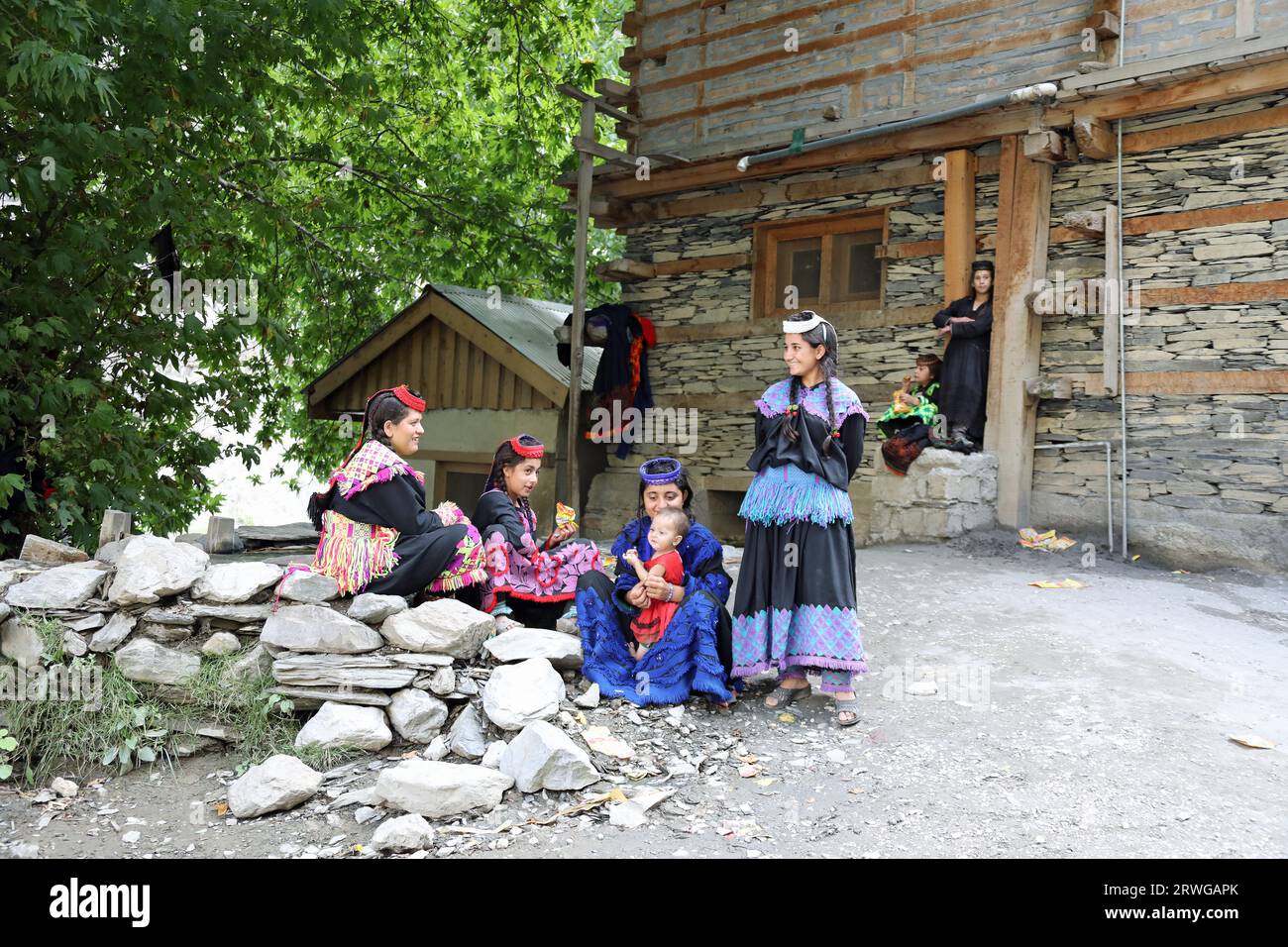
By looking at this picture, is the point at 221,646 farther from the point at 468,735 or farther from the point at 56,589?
the point at 468,735

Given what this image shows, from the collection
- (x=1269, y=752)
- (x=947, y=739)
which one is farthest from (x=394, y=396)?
(x=1269, y=752)

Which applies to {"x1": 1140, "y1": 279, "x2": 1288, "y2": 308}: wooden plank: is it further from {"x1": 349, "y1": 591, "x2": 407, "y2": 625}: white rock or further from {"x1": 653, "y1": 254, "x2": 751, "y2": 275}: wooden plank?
{"x1": 349, "y1": 591, "x2": 407, "y2": 625}: white rock

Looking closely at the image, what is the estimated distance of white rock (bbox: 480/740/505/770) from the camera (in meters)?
4.45

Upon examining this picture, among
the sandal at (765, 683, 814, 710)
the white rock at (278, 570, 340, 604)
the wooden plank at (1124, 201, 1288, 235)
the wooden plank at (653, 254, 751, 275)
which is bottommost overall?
the sandal at (765, 683, 814, 710)

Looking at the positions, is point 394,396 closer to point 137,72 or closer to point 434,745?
point 434,745

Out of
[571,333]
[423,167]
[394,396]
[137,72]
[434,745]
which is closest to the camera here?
[434,745]

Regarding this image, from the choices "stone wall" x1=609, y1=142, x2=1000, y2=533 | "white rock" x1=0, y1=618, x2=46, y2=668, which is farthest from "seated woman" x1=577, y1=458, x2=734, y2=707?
"stone wall" x1=609, y1=142, x2=1000, y2=533

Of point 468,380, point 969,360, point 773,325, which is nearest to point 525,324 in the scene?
point 468,380

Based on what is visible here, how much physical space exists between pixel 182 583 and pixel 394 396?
4.49 feet

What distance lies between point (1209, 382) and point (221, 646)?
7.00 metres

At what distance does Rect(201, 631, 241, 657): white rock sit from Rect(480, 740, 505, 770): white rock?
1.41 metres

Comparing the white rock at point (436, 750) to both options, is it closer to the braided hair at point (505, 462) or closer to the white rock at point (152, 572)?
the braided hair at point (505, 462)

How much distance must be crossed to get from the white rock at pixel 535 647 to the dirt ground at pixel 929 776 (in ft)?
1.06

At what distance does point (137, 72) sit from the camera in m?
7.67
